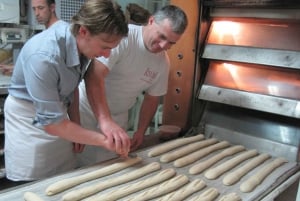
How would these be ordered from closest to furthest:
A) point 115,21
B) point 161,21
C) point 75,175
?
point 115,21 → point 75,175 → point 161,21

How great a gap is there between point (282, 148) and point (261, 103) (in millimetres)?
274

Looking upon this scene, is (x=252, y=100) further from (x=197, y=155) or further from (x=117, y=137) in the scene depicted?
(x=117, y=137)

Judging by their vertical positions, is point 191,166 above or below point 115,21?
below

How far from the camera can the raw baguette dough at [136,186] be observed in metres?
1.14

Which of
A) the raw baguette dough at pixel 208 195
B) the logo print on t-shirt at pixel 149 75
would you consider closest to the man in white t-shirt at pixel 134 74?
the logo print on t-shirt at pixel 149 75

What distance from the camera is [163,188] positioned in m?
1.24

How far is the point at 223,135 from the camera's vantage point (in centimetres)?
194

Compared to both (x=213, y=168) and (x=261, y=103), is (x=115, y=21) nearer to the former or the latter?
(x=213, y=168)

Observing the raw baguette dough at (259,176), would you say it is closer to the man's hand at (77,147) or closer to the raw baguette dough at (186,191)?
the raw baguette dough at (186,191)

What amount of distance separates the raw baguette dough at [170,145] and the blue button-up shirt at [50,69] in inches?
22.2

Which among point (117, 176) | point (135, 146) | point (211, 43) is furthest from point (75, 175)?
point (211, 43)

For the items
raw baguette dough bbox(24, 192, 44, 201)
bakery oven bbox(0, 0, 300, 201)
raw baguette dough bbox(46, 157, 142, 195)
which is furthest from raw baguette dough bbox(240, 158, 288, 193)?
raw baguette dough bbox(24, 192, 44, 201)

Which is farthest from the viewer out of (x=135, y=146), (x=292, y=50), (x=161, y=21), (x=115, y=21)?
(x=135, y=146)

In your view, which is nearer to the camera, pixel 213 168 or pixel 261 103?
pixel 213 168
